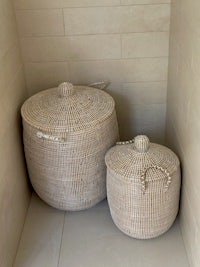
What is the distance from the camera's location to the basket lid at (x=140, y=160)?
1.56m

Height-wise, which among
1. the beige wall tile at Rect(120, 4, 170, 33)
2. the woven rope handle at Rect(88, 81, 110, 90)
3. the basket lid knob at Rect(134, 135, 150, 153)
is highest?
the beige wall tile at Rect(120, 4, 170, 33)

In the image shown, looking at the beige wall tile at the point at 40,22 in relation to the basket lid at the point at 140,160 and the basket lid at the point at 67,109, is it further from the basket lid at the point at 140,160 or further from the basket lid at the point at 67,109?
the basket lid at the point at 140,160

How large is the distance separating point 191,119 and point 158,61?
57cm

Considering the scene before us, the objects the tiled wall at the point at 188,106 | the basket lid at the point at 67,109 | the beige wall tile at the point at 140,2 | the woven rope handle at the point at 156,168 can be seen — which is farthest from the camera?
the beige wall tile at the point at 140,2

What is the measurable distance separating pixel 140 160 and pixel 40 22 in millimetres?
850

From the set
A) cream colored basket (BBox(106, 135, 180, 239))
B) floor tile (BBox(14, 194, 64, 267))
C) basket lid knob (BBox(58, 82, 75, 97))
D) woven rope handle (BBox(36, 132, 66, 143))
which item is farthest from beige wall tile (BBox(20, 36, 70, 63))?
floor tile (BBox(14, 194, 64, 267))

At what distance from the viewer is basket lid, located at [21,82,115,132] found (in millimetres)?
1644

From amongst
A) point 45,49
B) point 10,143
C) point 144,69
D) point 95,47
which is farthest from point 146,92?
point 10,143

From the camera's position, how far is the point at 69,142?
5.41 feet

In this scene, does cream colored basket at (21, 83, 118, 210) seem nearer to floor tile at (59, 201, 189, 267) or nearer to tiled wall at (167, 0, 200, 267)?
floor tile at (59, 201, 189, 267)

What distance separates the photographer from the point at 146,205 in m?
1.60

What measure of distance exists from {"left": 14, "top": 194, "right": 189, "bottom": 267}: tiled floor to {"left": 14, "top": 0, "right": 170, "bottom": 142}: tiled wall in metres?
0.65

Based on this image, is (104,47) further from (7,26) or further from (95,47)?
(7,26)

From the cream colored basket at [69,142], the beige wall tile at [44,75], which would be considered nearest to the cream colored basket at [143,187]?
the cream colored basket at [69,142]
